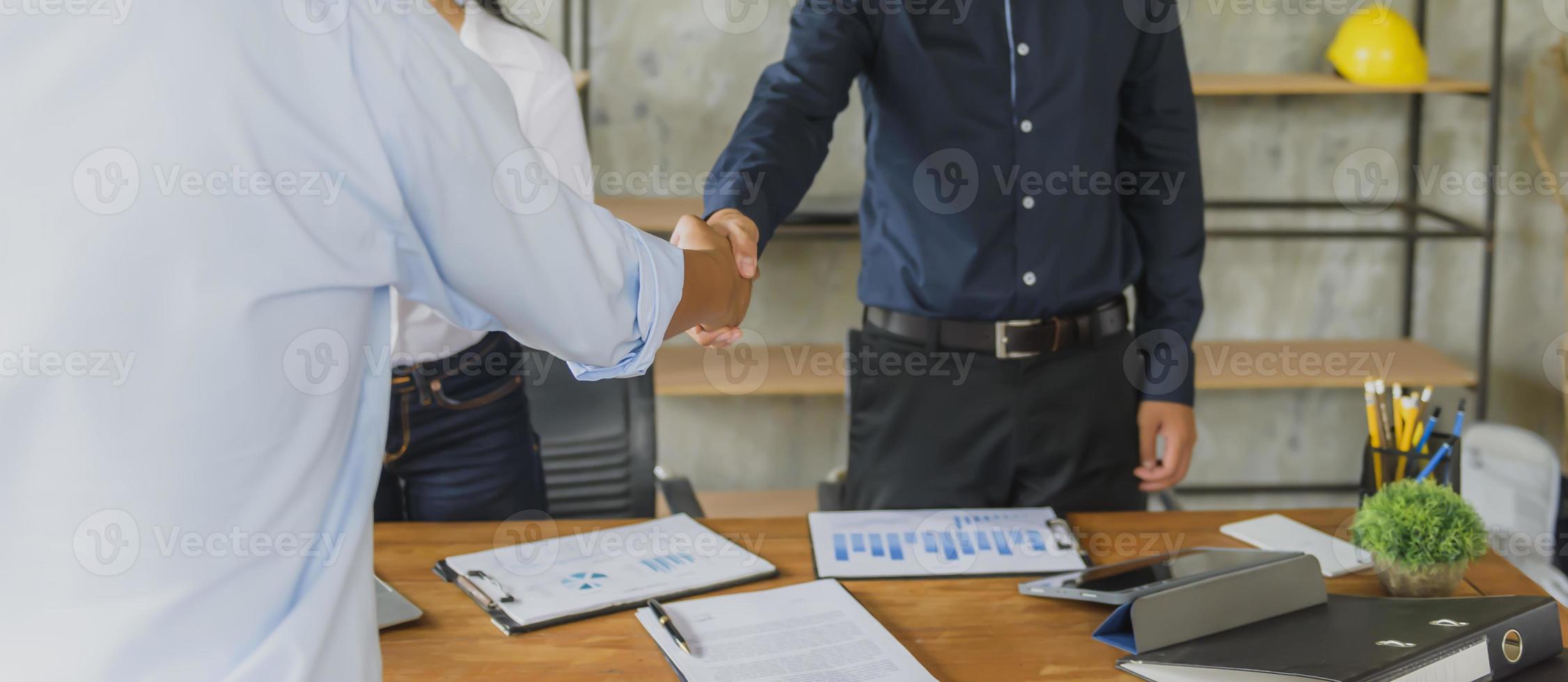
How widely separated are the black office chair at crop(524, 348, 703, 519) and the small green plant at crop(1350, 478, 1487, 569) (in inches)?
45.6

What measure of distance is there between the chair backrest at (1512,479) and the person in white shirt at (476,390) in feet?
5.76

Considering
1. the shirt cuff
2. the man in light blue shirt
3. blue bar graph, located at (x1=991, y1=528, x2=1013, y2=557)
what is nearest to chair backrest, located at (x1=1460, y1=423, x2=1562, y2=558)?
blue bar graph, located at (x1=991, y1=528, x2=1013, y2=557)

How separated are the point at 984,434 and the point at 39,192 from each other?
1.44 metres

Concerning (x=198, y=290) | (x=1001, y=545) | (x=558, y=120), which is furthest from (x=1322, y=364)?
(x=198, y=290)

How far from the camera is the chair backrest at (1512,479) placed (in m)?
2.37

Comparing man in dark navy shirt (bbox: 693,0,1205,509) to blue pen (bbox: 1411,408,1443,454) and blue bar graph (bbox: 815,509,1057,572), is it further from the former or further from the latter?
blue pen (bbox: 1411,408,1443,454)

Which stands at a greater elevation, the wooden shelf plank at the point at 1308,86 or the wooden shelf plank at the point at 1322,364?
the wooden shelf plank at the point at 1308,86

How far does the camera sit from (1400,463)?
4.84 ft

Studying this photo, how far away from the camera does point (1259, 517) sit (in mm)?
1589

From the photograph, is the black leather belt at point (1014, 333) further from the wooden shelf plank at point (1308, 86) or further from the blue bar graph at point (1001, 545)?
the wooden shelf plank at point (1308, 86)

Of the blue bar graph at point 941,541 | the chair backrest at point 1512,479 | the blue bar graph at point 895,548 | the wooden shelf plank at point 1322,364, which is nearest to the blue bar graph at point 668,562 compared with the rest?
the blue bar graph at point 941,541

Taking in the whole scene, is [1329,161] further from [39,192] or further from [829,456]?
[39,192]

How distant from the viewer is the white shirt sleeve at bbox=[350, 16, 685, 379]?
0.76 m

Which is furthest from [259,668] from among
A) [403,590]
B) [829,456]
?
[829,456]
